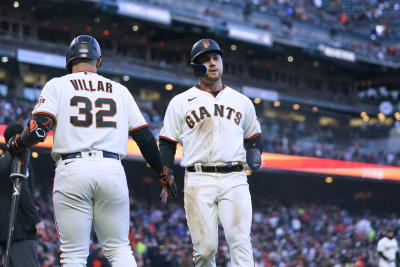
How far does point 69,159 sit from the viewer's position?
5.68 m

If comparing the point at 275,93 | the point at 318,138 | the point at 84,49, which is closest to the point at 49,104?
the point at 84,49

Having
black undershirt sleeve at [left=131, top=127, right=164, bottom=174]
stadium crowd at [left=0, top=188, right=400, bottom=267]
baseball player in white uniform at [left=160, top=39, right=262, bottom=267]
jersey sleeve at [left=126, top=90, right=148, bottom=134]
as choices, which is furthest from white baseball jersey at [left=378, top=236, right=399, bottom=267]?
jersey sleeve at [left=126, top=90, right=148, bottom=134]

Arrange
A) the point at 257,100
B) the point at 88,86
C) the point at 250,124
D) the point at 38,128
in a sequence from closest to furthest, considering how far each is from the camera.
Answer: the point at 38,128
the point at 88,86
the point at 250,124
the point at 257,100

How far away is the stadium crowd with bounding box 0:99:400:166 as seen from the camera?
32.9 meters

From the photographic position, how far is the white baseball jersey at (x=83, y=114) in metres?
5.70

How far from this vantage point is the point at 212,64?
7059 mm

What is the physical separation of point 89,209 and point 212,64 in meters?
2.14

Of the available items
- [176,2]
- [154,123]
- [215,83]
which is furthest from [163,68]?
[215,83]

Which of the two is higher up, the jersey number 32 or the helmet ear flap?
the helmet ear flap

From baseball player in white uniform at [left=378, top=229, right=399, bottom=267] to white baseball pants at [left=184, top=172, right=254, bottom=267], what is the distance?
36.6ft

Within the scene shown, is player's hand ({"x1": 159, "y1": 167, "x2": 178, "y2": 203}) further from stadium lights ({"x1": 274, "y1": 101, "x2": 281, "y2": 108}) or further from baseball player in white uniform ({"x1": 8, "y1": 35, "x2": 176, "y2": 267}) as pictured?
stadium lights ({"x1": 274, "y1": 101, "x2": 281, "y2": 108})

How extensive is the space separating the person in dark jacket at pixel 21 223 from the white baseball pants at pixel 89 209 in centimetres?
173

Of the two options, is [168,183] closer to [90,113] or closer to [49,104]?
[90,113]

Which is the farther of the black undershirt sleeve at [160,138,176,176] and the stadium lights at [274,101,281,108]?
the stadium lights at [274,101,281,108]
